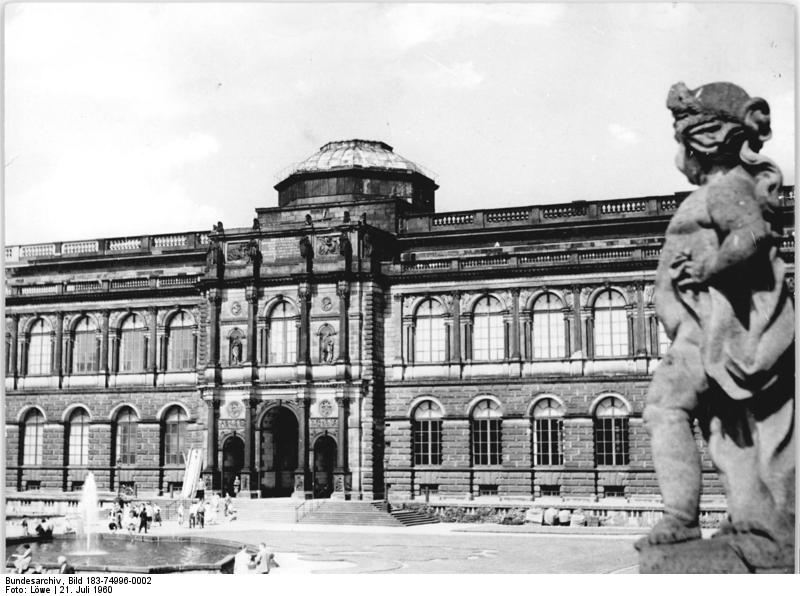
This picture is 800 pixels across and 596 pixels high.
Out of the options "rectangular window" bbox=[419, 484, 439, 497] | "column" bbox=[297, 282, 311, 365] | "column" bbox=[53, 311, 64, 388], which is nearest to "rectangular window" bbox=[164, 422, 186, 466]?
"column" bbox=[53, 311, 64, 388]

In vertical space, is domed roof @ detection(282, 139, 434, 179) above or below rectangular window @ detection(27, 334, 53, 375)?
above

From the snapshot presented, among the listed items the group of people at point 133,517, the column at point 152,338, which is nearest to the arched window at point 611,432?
the group of people at point 133,517

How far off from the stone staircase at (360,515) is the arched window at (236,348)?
7.57 metres

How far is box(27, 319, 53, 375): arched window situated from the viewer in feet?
169

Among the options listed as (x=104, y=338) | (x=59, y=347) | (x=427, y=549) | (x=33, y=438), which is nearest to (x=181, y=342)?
(x=104, y=338)

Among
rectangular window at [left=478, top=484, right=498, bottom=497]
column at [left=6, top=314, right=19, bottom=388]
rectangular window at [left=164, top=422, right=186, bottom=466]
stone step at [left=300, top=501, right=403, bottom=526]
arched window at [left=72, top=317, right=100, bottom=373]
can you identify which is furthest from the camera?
column at [left=6, top=314, right=19, bottom=388]

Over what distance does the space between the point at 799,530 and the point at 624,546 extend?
21491mm

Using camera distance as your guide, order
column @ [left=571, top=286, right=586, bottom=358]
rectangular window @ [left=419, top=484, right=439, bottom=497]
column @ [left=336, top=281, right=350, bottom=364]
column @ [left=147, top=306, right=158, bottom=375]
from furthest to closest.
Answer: column @ [left=147, top=306, right=158, bottom=375] < column @ [left=336, top=281, right=350, bottom=364] < rectangular window @ [left=419, top=484, right=439, bottom=497] < column @ [left=571, top=286, right=586, bottom=358]

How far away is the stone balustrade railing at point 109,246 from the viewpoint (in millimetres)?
53594

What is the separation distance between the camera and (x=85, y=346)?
51.1 metres

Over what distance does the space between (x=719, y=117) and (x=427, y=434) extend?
37.3m

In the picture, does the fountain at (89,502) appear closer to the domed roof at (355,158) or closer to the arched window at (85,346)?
the arched window at (85,346)

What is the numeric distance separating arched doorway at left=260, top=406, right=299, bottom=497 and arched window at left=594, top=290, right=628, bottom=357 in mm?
12809

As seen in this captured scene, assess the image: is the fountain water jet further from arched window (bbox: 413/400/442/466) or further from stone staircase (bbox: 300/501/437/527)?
arched window (bbox: 413/400/442/466)
